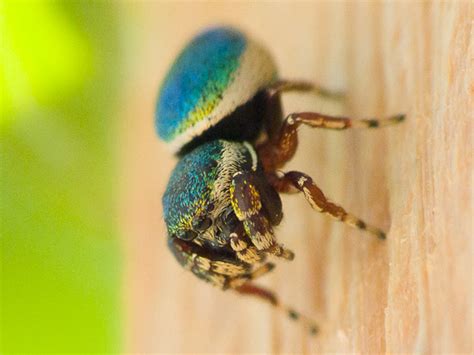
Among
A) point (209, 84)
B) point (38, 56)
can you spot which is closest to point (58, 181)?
point (38, 56)

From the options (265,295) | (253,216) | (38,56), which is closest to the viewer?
(253,216)

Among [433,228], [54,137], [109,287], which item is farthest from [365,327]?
[54,137]

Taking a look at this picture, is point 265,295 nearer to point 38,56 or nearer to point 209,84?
point 209,84

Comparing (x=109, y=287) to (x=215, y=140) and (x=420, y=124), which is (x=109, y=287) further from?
(x=420, y=124)

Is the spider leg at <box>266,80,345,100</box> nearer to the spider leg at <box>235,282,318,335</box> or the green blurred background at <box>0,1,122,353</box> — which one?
the spider leg at <box>235,282,318,335</box>

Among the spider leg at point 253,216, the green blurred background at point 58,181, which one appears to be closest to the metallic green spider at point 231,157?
the spider leg at point 253,216

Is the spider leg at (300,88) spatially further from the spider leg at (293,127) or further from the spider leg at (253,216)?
the spider leg at (253,216)
